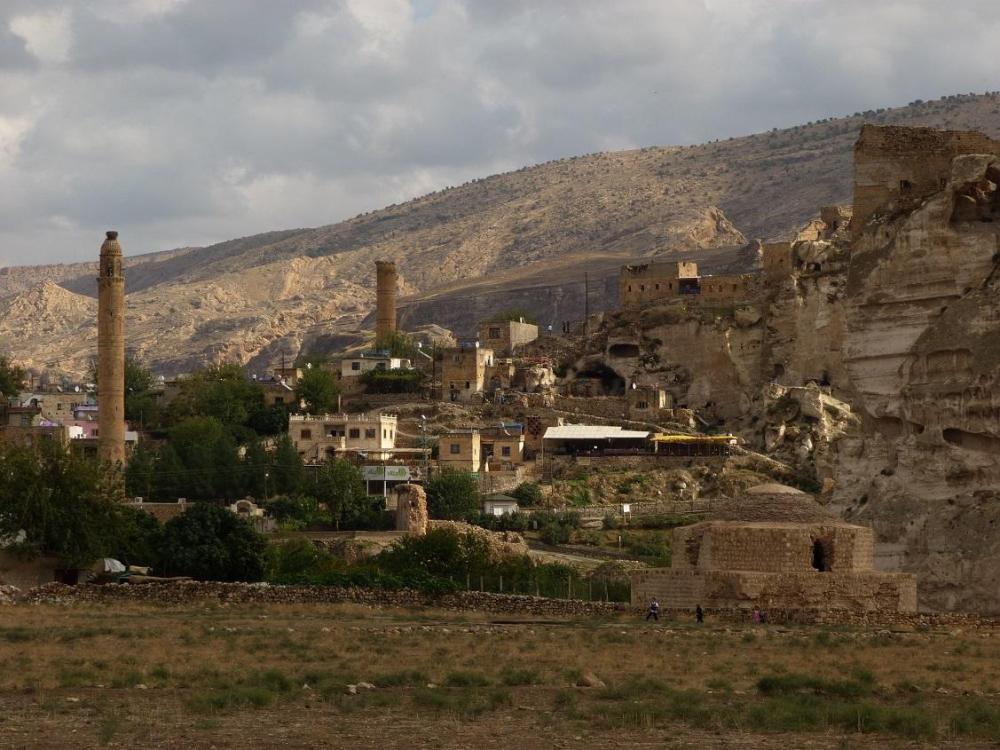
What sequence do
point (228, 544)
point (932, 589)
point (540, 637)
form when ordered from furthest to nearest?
point (228, 544), point (932, 589), point (540, 637)

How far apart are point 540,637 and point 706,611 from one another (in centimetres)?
382

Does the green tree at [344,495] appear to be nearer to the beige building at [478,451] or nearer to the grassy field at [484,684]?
the beige building at [478,451]

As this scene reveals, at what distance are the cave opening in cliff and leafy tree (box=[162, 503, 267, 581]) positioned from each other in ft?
148

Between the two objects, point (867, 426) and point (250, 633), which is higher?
point (867, 426)

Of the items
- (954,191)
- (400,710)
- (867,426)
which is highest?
(954,191)

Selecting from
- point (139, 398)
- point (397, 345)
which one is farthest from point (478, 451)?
point (397, 345)

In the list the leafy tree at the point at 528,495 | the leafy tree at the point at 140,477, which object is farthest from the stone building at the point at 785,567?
the leafy tree at the point at 140,477

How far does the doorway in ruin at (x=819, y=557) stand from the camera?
121ft

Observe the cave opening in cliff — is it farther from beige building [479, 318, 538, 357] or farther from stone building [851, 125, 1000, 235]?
stone building [851, 125, 1000, 235]

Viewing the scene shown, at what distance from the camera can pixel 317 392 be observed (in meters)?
98.8

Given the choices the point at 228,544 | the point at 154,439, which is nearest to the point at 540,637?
the point at 228,544

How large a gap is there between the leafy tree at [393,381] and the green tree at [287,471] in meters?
16.2

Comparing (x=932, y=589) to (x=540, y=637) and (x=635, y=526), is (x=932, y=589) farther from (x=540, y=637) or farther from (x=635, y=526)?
(x=635, y=526)

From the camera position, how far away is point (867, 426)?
1687 inches
